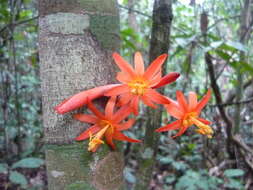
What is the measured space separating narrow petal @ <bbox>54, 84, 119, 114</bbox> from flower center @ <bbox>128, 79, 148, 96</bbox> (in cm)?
5

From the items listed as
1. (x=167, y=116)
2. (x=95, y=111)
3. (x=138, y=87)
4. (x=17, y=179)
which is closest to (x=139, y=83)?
(x=138, y=87)

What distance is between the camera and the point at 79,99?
22.0 inches

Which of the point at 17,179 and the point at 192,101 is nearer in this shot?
the point at 192,101

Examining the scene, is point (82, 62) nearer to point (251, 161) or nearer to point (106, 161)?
point (106, 161)

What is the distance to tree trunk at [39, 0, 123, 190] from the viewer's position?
1.95 feet

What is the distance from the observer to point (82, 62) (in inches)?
23.4

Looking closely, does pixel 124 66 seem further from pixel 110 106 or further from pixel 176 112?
pixel 176 112

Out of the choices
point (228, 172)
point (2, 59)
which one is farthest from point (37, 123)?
point (228, 172)

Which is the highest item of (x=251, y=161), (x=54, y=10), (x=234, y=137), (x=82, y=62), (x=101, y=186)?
(x=54, y=10)

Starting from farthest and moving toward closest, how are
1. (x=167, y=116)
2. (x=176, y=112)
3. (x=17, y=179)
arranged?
(x=167, y=116), (x=17, y=179), (x=176, y=112)

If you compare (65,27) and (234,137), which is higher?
(65,27)

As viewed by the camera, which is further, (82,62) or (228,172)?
(228,172)

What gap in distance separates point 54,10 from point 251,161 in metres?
2.28

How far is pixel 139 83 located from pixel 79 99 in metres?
0.14
